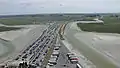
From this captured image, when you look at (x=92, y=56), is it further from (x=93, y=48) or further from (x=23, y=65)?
(x=23, y=65)

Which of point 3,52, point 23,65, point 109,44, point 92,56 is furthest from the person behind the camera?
point 109,44

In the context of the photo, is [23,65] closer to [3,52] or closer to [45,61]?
[45,61]

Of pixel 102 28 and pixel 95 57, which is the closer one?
pixel 95 57

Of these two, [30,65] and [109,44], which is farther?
[109,44]

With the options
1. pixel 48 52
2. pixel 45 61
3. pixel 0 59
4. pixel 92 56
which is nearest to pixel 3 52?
pixel 0 59

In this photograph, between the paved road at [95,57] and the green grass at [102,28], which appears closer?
the paved road at [95,57]

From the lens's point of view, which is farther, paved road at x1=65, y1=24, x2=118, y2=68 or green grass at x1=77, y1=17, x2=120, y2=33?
green grass at x1=77, y1=17, x2=120, y2=33

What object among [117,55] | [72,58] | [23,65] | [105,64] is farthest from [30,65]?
[117,55]

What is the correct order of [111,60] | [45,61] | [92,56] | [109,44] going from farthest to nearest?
[109,44], [92,56], [111,60], [45,61]

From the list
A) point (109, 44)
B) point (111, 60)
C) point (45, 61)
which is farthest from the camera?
point (109, 44)
